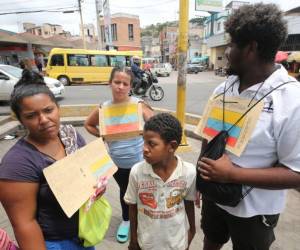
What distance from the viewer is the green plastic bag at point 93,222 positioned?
55.0 inches

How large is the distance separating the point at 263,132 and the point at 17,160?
114 centimetres

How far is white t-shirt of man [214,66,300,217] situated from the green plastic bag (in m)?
0.78

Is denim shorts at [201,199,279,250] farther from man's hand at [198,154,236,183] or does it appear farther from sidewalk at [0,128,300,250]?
sidewalk at [0,128,300,250]

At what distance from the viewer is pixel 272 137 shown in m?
1.32

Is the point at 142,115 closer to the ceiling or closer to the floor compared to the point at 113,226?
closer to the ceiling

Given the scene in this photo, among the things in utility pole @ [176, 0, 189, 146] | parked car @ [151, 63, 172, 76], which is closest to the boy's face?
utility pole @ [176, 0, 189, 146]

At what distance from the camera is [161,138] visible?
5.14ft

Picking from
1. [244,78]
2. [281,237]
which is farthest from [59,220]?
[281,237]

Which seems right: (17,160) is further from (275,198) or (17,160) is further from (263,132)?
(275,198)

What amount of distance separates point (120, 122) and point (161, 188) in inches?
37.0

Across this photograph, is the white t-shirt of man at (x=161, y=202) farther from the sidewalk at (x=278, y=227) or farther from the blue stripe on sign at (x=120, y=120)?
the sidewalk at (x=278, y=227)

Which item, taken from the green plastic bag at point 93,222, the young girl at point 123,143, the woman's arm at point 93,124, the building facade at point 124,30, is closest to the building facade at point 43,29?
the building facade at point 124,30

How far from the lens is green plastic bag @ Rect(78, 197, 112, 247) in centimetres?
140

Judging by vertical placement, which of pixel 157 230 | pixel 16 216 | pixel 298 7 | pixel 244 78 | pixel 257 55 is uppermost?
pixel 298 7
